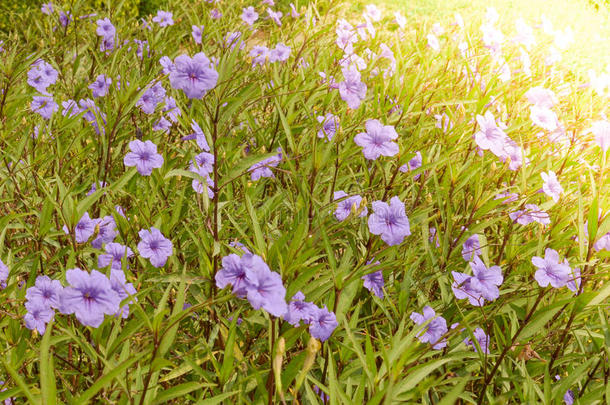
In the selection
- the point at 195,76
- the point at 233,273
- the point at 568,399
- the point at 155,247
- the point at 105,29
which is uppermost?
the point at 195,76

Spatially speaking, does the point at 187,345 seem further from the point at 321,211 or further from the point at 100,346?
the point at 321,211

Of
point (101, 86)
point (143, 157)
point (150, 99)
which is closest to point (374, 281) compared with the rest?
point (143, 157)

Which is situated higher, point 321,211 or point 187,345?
point 321,211

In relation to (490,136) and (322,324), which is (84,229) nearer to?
(322,324)

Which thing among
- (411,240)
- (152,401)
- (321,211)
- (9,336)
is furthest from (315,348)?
(411,240)

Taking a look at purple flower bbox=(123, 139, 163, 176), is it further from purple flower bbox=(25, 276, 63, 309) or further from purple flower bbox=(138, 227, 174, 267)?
purple flower bbox=(25, 276, 63, 309)

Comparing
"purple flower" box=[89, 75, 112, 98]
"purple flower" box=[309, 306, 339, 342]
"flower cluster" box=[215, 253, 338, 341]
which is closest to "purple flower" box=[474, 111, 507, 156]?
"purple flower" box=[309, 306, 339, 342]

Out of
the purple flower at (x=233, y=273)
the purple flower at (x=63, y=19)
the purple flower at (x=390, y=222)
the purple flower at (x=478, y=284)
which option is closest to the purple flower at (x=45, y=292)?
the purple flower at (x=233, y=273)
